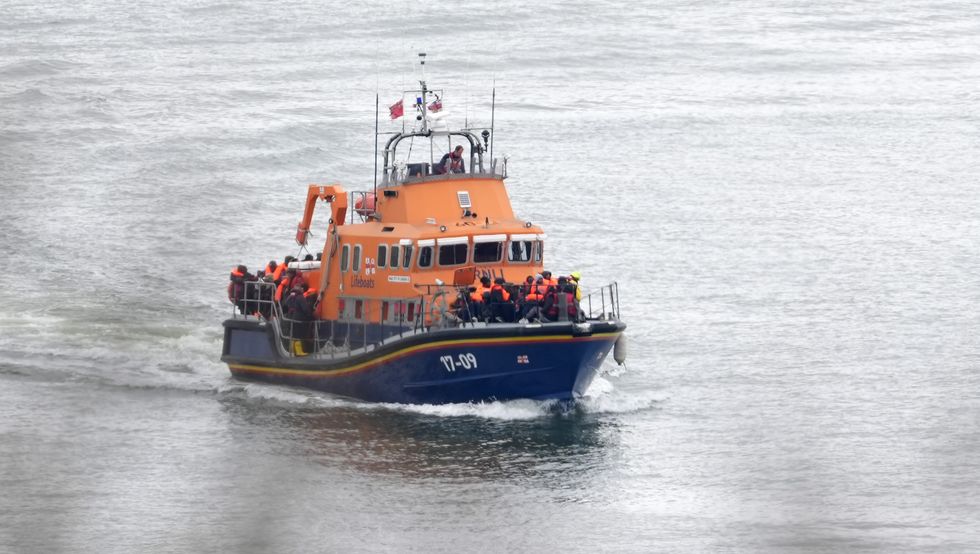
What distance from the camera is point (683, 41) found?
67.1 m

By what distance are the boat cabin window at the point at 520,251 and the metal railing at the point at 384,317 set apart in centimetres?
128

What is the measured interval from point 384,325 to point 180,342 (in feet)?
21.4

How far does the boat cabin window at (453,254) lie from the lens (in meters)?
30.2

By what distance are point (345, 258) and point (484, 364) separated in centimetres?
404

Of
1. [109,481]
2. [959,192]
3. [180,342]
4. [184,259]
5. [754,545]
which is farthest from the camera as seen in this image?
[959,192]

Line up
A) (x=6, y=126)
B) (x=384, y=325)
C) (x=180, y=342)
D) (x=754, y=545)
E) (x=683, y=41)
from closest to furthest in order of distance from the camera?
(x=754, y=545) < (x=384, y=325) < (x=180, y=342) < (x=6, y=126) < (x=683, y=41)

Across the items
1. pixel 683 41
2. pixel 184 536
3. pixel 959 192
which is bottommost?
pixel 184 536

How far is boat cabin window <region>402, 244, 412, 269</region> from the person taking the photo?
3017cm

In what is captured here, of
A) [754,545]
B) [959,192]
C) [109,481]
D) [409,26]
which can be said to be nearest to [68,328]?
[109,481]

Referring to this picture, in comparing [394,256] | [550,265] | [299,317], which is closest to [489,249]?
[394,256]

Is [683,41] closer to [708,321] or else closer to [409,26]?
[409,26]

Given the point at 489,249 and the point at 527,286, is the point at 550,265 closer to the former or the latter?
the point at 489,249

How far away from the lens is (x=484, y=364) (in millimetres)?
28719

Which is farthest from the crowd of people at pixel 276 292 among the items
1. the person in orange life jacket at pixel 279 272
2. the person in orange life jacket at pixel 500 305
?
the person in orange life jacket at pixel 500 305
